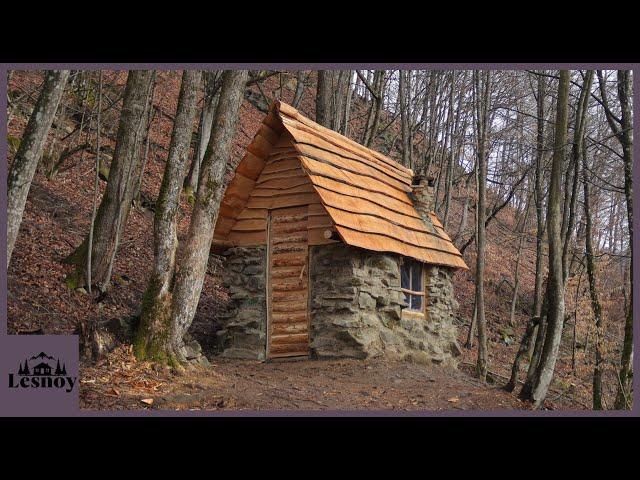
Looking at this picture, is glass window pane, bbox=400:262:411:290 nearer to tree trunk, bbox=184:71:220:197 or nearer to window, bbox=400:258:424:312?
window, bbox=400:258:424:312

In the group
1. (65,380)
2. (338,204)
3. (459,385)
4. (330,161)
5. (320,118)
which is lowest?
(459,385)

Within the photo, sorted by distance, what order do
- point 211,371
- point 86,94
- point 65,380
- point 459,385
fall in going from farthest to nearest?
point 86,94 < point 459,385 < point 211,371 < point 65,380

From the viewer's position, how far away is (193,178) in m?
17.2

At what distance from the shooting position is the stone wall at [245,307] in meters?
11.4

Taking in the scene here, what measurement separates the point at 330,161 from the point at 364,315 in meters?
2.98

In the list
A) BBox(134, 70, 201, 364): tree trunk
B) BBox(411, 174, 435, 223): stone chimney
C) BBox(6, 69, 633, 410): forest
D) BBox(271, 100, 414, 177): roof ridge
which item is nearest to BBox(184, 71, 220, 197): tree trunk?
BBox(6, 69, 633, 410): forest

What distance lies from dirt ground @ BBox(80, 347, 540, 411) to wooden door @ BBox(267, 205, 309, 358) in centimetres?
41

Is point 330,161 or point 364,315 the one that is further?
point 330,161

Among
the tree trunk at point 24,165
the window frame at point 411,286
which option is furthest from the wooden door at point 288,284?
the tree trunk at point 24,165

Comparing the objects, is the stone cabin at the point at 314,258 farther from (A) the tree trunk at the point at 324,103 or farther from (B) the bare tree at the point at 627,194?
(A) the tree trunk at the point at 324,103

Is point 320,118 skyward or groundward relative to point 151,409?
skyward

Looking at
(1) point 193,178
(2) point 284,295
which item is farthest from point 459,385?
(1) point 193,178

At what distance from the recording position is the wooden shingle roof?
1068 centimetres

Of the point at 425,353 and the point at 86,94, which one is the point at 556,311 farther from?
the point at 86,94
